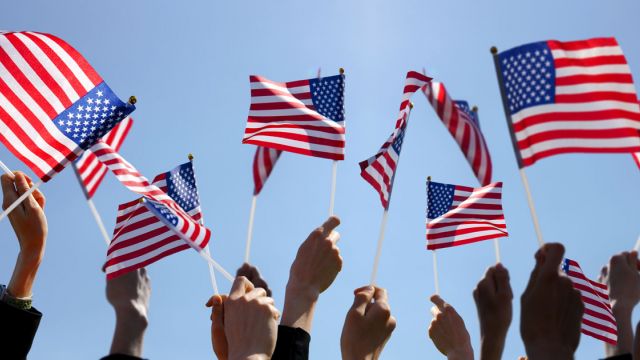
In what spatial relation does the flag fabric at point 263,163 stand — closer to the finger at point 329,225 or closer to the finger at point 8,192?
the finger at point 8,192

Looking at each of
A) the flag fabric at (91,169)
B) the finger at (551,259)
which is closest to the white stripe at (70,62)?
the flag fabric at (91,169)

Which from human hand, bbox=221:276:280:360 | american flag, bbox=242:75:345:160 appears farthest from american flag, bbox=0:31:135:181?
human hand, bbox=221:276:280:360

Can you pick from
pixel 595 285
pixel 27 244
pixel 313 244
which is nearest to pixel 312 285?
pixel 313 244

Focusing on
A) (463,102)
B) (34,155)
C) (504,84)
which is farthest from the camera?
(463,102)

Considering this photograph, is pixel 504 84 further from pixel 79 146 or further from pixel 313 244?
pixel 79 146

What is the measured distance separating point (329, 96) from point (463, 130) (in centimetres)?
217

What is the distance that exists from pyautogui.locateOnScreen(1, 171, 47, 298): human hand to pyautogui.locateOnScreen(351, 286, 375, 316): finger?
2475 mm

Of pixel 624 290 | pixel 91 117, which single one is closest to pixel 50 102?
pixel 91 117

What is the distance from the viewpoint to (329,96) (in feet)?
31.6

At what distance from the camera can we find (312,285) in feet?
16.3

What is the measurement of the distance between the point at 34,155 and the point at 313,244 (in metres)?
3.48

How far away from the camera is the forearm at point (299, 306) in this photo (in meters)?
4.66

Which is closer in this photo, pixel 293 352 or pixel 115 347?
pixel 115 347

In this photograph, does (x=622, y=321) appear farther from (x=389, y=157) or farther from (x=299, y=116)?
(x=299, y=116)
